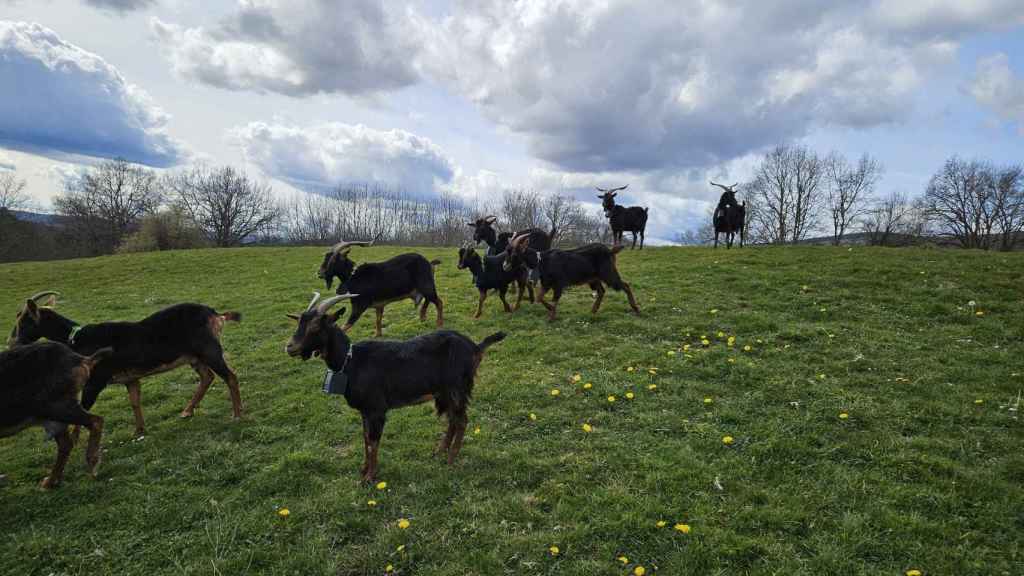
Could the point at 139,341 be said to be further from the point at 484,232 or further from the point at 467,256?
the point at 484,232

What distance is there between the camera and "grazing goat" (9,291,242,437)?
21.9 ft

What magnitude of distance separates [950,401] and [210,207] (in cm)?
7397

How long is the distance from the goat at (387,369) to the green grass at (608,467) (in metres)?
0.49

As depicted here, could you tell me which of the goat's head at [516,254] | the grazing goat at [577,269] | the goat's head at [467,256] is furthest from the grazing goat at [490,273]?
the grazing goat at [577,269]

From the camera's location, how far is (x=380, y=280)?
35.8 ft

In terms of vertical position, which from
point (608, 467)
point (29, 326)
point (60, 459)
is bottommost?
point (60, 459)

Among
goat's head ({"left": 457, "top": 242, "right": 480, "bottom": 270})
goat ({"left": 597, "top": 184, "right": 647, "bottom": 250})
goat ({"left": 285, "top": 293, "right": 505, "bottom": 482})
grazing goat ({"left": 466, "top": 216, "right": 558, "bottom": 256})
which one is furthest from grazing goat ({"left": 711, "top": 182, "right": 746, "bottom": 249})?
goat ({"left": 285, "top": 293, "right": 505, "bottom": 482})

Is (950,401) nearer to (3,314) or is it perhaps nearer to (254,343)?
(254,343)

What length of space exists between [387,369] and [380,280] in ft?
18.6

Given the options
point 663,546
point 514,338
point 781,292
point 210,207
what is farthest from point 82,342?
point 210,207

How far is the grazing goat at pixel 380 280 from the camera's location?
35.7 ft

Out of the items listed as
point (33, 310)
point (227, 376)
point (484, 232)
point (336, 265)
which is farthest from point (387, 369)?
point (484, 232)

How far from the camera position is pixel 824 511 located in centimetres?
453

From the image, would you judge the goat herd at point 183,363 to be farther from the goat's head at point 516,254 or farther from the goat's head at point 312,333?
the goat's head at point 516,254
